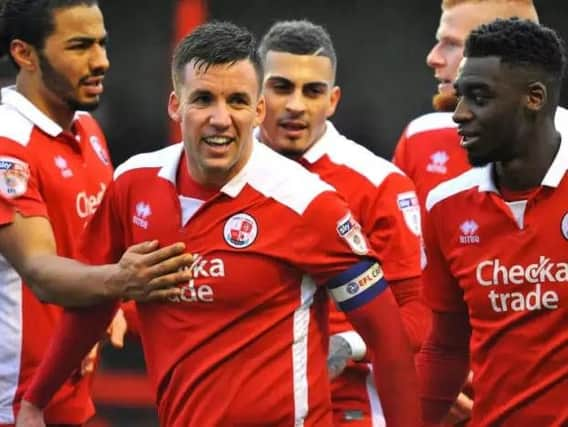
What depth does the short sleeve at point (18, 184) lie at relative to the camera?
6.19 m

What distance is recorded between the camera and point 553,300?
5.42 m

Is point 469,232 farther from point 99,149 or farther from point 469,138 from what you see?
point 99,149

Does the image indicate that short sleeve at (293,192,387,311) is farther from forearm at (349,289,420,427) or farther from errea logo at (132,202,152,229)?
errea logo at (132,202,152,229)

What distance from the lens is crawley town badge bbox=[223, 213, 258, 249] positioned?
5.43 m

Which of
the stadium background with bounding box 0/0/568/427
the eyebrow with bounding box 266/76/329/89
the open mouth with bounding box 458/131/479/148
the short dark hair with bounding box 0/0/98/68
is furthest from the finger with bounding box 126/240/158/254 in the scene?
the stadium background with bounding box 0/0/568/427

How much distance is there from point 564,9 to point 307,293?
3.79 metres

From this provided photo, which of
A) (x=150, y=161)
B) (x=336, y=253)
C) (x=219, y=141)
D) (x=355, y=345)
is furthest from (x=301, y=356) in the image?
(x=355, y=345)

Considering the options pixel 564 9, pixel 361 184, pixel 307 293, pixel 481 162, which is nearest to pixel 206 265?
pixel 307 293

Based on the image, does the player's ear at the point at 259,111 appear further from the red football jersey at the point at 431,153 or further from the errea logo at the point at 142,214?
the red football jersey at the point at 431,153

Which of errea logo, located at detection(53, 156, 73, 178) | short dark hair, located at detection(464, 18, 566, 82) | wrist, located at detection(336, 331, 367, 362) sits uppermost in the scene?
short dark hair, located at detection(464, 18, 566, 82)

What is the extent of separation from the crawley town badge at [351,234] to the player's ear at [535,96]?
0.61 metres

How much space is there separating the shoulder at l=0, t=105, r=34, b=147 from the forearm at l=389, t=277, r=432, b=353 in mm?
1295

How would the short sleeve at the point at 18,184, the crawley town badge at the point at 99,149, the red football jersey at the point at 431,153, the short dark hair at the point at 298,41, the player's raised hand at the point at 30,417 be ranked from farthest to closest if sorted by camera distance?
1. the red football jersey at the point at 431,153
2. the short dark hair at the point at 298,41
3. the crawley town badge at the point at 99,149
4. the short sleeve at the point at 18,184
5. the player's raised hand at the point at 30,417

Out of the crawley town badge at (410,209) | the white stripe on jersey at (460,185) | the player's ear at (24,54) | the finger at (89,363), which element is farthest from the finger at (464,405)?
the player's ear at (24,54)
